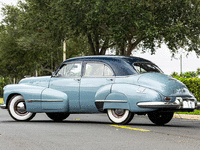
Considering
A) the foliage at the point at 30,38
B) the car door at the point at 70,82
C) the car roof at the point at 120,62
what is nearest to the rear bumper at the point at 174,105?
the car roof at the point at 120,62

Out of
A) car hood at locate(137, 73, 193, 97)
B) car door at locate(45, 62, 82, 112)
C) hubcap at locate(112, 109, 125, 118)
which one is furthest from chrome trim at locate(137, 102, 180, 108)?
car door at locate(45, 62, 82, 112)

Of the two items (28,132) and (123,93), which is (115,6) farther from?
(28,132)

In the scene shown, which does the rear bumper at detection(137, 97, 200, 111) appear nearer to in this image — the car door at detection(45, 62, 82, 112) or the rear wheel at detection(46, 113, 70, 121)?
the car door at detection(45, 62, 82, 112)

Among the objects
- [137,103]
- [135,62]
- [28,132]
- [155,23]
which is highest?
[155,23]

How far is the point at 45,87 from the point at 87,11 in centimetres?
1404

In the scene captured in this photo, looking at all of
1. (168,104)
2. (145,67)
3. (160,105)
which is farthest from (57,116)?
(168,104)

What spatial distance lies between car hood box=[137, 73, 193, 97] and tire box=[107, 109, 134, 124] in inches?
33.1

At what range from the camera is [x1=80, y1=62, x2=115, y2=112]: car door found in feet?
33.0

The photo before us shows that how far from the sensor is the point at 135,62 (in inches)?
402

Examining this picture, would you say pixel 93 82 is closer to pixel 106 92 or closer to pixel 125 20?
pixel 106 92

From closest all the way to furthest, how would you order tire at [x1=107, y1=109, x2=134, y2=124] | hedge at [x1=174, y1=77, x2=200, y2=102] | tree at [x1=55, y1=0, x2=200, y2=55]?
tire at [x1=107, y1=109, x2=134, y2=124]
hedge at [x1=174, y1=77, x2=200, y2=102]
tree at [x1=55, y1=0, x2=200, y2=55]

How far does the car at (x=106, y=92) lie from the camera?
9.34m

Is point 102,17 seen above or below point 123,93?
above

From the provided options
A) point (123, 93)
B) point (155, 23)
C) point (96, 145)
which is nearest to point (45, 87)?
point (123, 93)
